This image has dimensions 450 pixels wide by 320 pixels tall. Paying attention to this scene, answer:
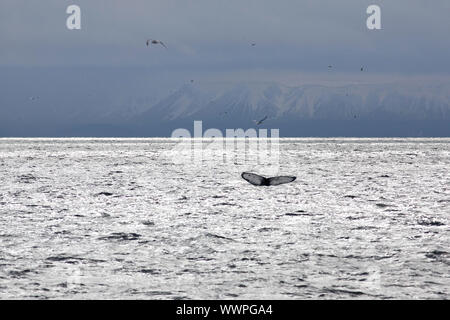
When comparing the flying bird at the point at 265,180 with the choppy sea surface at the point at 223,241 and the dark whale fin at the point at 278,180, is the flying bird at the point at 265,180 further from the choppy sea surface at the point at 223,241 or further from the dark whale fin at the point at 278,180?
the choppy sea surface at the point at 223,241

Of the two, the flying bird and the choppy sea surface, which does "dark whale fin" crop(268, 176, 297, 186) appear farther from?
the choppy sea surface

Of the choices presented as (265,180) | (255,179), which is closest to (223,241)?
(265,180)

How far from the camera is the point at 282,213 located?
38.2 ft

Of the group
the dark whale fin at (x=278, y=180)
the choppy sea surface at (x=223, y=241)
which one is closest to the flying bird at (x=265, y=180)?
the dark whale fin at (x=278, y=180)

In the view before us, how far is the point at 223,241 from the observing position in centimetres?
874

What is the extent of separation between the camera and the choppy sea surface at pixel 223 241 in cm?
627

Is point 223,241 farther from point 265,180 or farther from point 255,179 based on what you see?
point 255,179

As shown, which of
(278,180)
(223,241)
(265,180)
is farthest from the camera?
(278,180)

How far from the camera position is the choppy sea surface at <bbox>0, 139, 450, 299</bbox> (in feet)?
20.6

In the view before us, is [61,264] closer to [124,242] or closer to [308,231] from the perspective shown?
[124,242]

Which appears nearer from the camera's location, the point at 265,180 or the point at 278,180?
the point at 265,180
